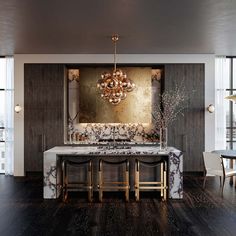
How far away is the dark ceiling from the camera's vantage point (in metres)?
4.22

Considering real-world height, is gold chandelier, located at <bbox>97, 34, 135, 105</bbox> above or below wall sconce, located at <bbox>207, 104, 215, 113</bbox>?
above

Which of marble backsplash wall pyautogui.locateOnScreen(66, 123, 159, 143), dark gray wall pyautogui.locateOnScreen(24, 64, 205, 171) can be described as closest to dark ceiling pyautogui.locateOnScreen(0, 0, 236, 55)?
dark gray wall pyautogui.locateOnScreen(24, 64, 205, 171)

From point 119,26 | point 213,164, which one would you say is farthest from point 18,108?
point 213,164

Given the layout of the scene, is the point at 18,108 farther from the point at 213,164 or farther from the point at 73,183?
the point at 213,164

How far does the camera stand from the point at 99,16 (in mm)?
4664

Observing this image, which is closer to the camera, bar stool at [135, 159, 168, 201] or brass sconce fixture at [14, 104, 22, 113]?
bar stool at [135, 159, 168, 201]

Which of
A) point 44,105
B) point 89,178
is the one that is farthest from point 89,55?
point 89,178

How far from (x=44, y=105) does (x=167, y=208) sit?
4129 mm

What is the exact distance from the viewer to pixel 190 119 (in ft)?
24.8

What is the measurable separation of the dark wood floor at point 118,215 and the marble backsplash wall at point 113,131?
7.74 ft

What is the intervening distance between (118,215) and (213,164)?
237 cm

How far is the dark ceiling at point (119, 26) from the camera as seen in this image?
13.8 ft

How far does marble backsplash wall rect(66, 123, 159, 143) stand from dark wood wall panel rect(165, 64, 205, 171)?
77cm

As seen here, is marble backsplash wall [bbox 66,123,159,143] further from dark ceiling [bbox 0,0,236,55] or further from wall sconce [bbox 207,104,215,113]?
dark ceiling [bbox 0,0,236,55]
